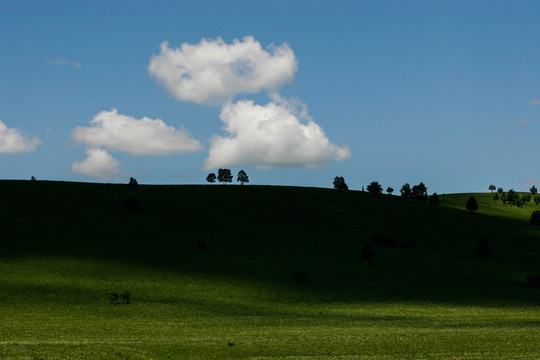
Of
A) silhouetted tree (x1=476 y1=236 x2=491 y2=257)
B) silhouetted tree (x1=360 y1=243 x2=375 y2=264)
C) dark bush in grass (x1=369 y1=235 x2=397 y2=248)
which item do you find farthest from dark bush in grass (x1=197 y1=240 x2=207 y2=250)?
silhouetted tree (x1=476 y1=236 x2=491 y2=257)

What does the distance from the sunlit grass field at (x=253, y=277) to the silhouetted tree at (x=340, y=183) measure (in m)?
16.3

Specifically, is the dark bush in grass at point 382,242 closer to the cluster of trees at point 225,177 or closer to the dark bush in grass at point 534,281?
the dark bush in grass at point 534,281

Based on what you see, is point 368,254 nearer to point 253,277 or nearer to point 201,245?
point 253,277

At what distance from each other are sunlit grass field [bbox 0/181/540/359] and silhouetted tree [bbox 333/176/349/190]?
643 inches

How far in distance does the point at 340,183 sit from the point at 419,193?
2727 centimetres

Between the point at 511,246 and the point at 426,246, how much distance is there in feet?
70.2

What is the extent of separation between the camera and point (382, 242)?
113 metres

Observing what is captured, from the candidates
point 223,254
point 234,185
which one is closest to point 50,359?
point 223,254

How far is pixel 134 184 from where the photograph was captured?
15388 cm

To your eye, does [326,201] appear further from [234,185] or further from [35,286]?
[35,286]

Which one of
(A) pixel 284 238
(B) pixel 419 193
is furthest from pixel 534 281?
(B) pixel 419 193

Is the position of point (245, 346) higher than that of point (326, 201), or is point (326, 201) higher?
point (326, 201)

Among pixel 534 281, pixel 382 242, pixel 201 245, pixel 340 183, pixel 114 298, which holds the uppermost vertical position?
pixel 340 183

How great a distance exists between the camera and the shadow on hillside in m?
74.1
